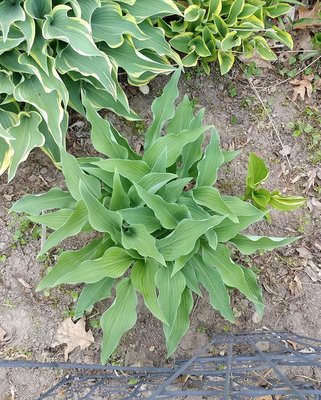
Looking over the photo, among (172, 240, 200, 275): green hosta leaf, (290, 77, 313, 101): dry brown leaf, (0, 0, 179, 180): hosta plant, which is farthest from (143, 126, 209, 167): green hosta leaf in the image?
(290, 77, 313, 101): dry brown leaf

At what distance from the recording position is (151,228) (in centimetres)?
216

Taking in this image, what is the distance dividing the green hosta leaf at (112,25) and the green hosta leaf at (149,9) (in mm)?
100

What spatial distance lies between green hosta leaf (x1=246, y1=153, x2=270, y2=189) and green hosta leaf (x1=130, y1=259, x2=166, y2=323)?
0.80 meters

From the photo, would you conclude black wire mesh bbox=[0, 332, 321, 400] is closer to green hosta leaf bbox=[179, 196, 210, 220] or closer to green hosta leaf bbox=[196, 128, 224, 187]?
green hosta leaf bbox=[179, 196, 210, 220]

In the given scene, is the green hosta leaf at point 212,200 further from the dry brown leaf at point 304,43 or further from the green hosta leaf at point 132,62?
the dry brown leaf at point 304,43

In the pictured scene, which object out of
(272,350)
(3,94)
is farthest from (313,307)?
(3,94)

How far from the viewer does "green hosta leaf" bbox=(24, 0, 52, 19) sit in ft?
7.00

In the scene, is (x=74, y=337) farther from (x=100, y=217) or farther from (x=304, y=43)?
(x=304, y=43)

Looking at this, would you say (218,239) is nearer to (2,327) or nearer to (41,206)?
(41,206)

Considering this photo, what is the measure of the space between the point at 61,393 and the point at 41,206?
110 cm

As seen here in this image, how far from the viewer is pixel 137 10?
245 cm

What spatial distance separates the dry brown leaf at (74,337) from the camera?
2.62 m

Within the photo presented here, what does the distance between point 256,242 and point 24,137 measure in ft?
4.30

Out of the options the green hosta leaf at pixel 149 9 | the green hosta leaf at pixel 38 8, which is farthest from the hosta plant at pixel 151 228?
the green hosta leaf at pixel 38 8
